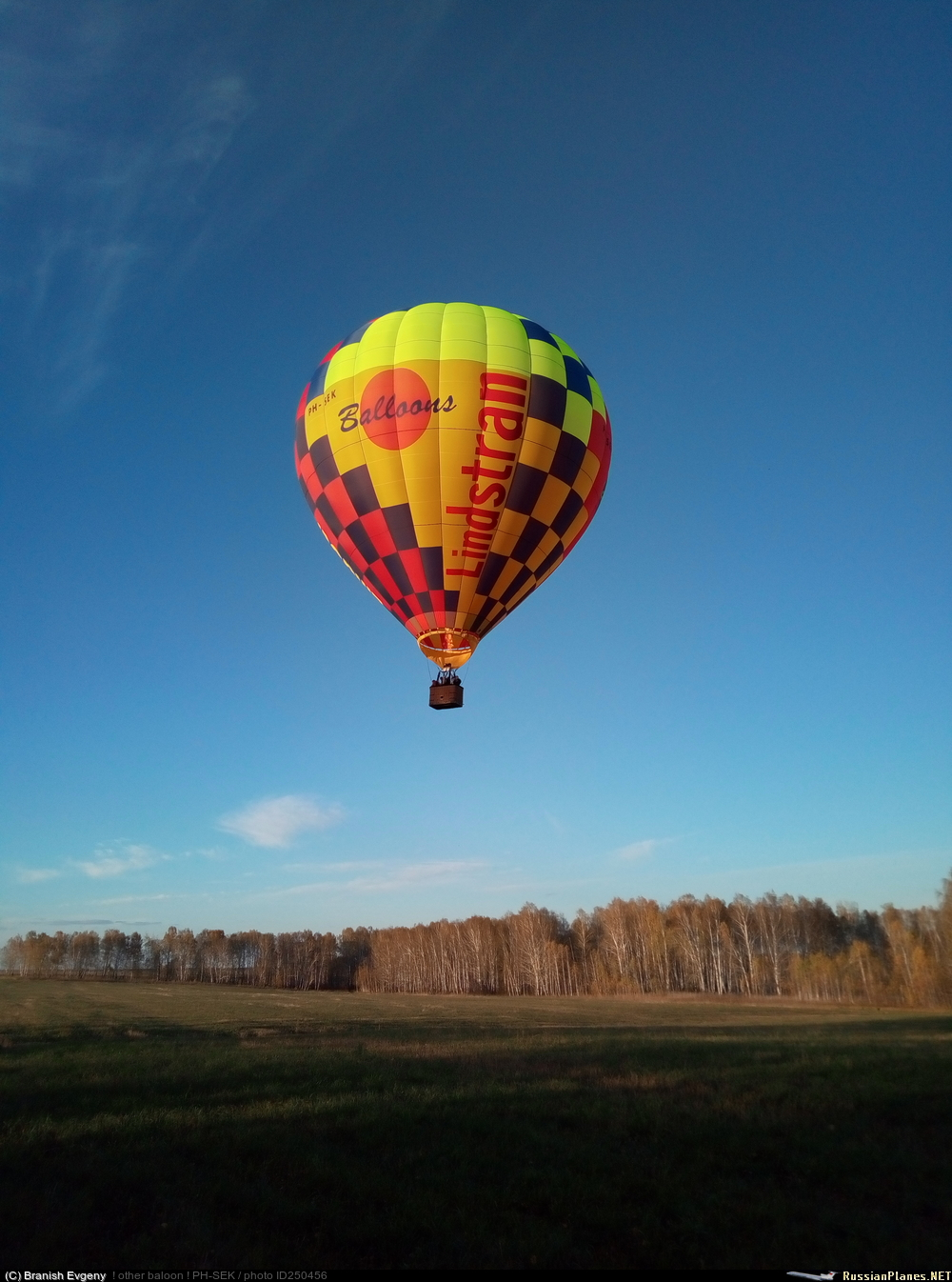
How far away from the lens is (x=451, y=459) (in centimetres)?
1798

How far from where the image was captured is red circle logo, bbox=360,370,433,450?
18.1 m

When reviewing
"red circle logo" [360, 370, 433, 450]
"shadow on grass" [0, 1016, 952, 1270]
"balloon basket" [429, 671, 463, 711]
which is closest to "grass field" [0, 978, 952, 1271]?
"shadow on grass" [0, 1016, 952, 1270]

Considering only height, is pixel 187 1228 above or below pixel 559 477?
below

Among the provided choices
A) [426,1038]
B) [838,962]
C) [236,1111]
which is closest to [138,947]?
[838,962]

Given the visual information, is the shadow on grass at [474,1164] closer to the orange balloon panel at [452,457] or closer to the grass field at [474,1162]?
the grass field at [474,1162]

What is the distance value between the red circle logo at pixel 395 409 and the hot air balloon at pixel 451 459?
0.10ft

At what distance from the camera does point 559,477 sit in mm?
19125

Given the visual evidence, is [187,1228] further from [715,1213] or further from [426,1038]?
[426,1038]

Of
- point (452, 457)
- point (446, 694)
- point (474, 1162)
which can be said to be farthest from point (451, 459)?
point (474, 1162)

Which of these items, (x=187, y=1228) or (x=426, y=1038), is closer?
(x=187, y=1228)

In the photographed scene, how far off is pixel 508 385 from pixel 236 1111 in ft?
53.6

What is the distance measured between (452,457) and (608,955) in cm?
7656

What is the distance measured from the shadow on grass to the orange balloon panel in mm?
10819

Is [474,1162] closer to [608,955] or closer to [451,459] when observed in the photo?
[451,459]
